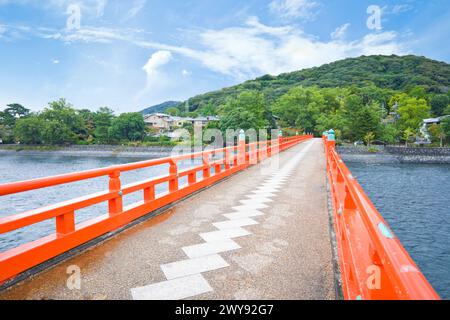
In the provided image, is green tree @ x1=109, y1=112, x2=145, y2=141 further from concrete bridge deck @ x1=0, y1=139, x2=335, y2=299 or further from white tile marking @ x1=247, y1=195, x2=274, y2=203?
concrete bridge deck @ x1=0, y1=139, x2=335, y2=299

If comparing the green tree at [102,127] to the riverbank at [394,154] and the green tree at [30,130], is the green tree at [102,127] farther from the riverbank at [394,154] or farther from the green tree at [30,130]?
the riverbank at [394,154]

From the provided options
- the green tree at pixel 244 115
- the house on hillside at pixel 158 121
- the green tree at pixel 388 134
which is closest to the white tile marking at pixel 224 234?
the green tree at pixel 244 115

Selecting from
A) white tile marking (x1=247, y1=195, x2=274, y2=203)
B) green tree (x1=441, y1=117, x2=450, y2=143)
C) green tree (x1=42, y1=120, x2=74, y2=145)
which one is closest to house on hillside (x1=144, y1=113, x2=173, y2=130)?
green tree (x1=42, y1=120, x2=74, y2=145)

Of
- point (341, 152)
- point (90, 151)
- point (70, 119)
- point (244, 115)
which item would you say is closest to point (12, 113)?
point (70, 119)

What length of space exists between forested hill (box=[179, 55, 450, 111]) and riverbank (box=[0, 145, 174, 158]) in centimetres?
5468

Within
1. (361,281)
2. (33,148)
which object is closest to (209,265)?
(361,281)

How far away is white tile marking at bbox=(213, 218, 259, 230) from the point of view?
4430 mm

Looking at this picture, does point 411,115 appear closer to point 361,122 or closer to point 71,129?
point 361,122

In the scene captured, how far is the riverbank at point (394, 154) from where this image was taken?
155 ft

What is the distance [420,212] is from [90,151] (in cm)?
6766

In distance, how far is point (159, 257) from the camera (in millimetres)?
3326

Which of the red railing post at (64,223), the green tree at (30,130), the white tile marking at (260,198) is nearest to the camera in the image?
the red railing post at (64,223)

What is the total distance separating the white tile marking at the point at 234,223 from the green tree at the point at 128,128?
7139 cm
